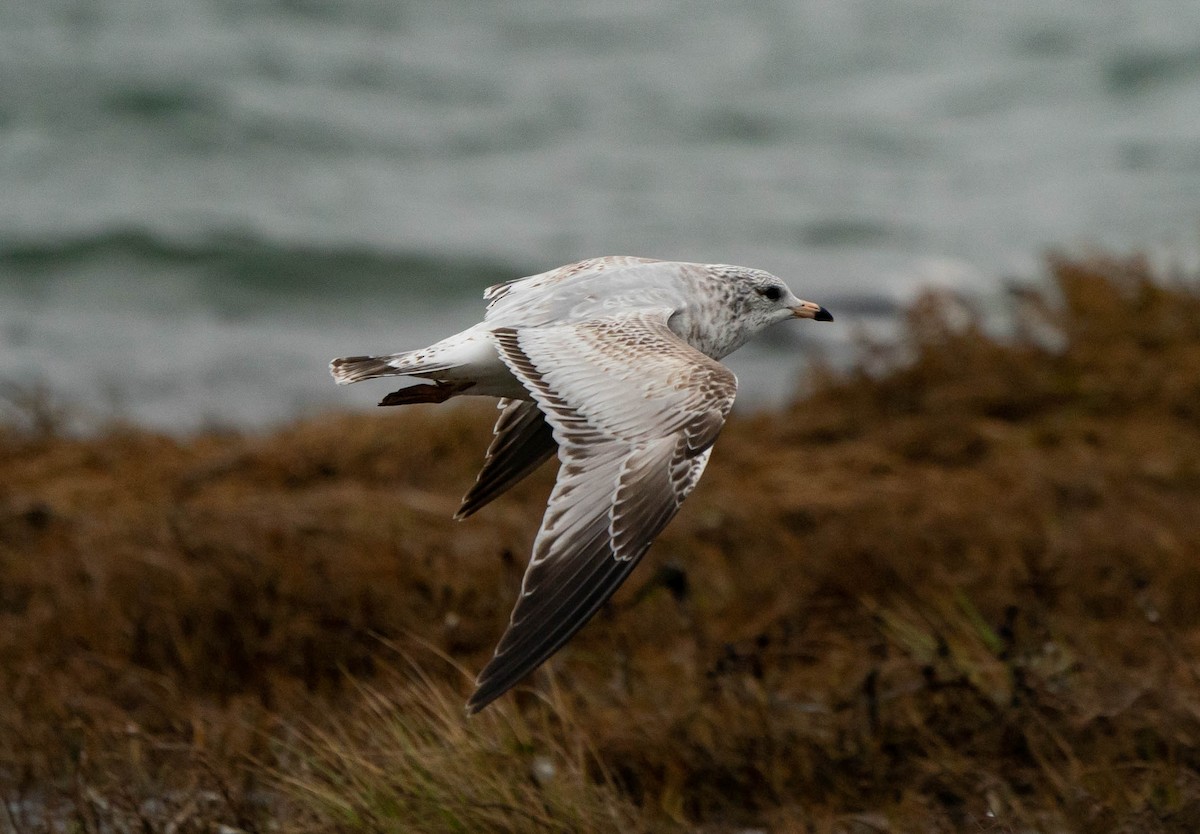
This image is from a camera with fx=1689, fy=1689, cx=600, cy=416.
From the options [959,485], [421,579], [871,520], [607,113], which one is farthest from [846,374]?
[607,113]

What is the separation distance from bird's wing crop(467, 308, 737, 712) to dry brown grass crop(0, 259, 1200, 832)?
1.85 ft

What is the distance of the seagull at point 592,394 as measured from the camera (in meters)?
3.19

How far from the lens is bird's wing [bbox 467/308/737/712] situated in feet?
10.3

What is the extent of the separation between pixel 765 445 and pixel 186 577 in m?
3.37

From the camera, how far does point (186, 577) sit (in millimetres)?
5277

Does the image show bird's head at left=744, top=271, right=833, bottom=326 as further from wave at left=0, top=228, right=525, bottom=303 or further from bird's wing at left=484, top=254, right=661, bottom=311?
wave at left=0, top=228, right=525, bottom=303

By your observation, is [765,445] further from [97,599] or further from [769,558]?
[97,599]

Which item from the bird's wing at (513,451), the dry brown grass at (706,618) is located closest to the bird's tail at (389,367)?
the bird's wing at (513,451)

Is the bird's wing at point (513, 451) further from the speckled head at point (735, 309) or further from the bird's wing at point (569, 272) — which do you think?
the speckled head at point (735, 309)

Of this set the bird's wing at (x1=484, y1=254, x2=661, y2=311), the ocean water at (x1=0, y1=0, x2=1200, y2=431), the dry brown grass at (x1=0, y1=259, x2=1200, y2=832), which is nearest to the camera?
the dry brown grass at (x1=0, y1=259, x2=1200, y2=832)

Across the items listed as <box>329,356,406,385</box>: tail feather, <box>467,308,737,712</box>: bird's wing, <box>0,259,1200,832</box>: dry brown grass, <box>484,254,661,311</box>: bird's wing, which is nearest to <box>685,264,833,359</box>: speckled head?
<box>484,254,661,311</box>: bird's wing

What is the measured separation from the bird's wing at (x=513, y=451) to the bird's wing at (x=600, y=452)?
303mm

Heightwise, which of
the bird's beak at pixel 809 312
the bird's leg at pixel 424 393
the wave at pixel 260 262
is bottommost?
the wave at pixel 260 262

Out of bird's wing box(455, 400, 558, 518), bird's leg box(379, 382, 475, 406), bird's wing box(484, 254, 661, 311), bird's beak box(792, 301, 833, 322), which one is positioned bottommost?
bird's wing box(455, 400, 558, 518)
